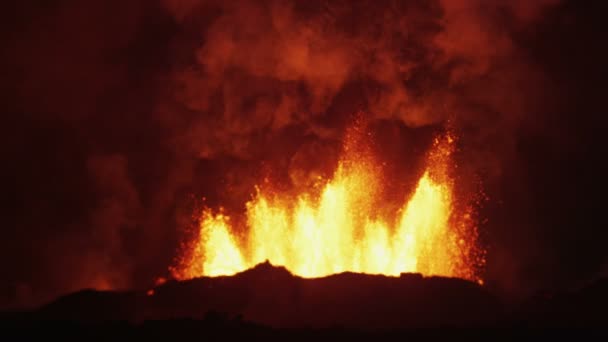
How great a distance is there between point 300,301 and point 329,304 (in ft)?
5.21

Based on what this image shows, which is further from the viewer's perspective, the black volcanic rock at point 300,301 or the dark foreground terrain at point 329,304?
the black volcanic rock at point 300,301

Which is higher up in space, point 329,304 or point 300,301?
point 300,301

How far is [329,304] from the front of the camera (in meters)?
48.9

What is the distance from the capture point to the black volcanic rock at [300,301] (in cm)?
4847

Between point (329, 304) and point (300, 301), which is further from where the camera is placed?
point (300, 301)

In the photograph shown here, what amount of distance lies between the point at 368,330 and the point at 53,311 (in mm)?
17259

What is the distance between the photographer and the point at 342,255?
58.9 meters

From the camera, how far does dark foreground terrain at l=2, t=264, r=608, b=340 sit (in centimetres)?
4797

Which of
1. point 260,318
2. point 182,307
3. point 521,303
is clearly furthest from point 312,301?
point 521,303

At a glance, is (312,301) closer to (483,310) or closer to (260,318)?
(260,318)

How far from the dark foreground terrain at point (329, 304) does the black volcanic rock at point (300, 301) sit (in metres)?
0.05

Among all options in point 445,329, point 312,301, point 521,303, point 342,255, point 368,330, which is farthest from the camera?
point 342,255

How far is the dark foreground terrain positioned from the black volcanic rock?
0.05 m

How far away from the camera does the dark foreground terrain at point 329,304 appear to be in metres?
48.0
